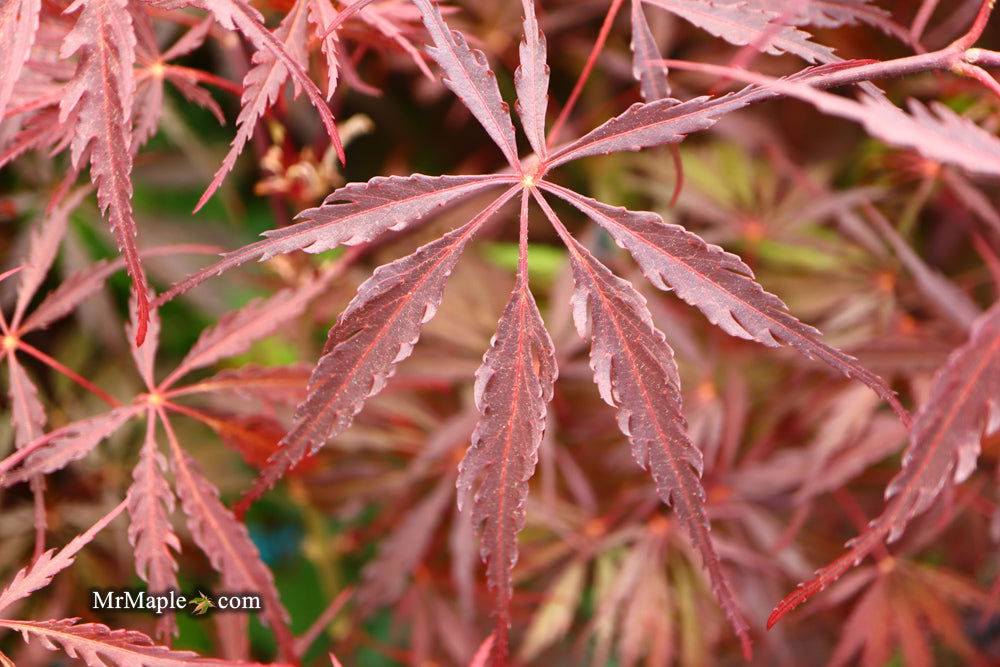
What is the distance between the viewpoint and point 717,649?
3.14 feet

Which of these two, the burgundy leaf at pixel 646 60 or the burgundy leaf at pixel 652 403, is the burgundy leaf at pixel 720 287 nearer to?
the burgundy leaf at pixel 652 403

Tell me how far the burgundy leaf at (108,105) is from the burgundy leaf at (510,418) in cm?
20

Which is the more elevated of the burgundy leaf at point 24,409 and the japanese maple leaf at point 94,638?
the burgundy leaf at point 24,409

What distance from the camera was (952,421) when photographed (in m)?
0.36

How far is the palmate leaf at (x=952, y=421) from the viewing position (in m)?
0.35

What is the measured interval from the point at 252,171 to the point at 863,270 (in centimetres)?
87

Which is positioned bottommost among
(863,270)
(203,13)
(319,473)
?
(319,473)

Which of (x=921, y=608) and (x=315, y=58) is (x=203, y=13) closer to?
(x=315, y=58)

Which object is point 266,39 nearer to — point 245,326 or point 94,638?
point 245,326

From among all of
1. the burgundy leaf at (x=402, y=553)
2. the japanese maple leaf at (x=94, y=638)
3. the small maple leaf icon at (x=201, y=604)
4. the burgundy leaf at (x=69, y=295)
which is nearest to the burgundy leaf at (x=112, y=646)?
the japanese maple leaf at (x=94, y=638)

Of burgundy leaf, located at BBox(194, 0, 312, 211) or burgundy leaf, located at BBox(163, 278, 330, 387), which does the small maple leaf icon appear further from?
burgundy leaf, located at BBox(194, 0, 312, 211)

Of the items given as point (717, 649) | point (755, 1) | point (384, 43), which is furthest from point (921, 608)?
point (384, 43)

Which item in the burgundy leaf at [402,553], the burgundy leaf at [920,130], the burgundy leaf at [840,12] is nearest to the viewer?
the burgundy leaf at [920,130]

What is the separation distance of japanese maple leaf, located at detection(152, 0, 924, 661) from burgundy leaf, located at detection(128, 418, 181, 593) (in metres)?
0.12
